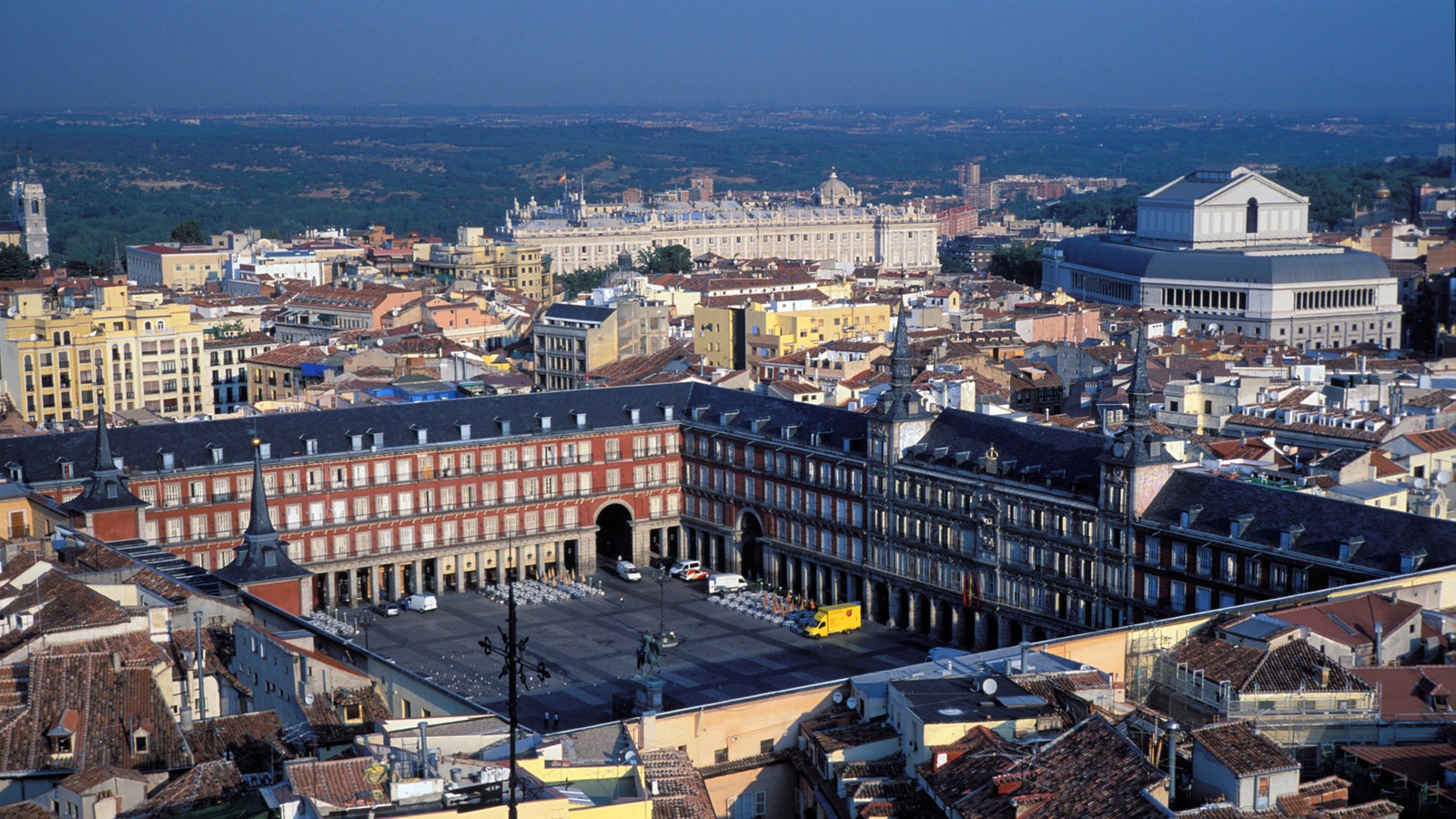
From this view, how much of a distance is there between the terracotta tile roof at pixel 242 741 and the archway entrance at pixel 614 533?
51688mm

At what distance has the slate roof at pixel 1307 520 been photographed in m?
63.8

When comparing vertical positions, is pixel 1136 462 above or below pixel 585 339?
above

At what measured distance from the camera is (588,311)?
132500 mm

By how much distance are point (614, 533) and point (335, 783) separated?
6748 centimetres

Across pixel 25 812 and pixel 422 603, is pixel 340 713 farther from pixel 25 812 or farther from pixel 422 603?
pixel 422 603

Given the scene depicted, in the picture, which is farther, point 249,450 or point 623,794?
point 249,450

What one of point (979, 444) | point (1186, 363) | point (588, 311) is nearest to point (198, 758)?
point (979, 444)

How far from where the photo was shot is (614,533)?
10269cm

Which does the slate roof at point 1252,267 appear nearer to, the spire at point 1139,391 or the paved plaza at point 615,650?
the paved plaza at point 615,650

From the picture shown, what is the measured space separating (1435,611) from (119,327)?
91539 millimetres

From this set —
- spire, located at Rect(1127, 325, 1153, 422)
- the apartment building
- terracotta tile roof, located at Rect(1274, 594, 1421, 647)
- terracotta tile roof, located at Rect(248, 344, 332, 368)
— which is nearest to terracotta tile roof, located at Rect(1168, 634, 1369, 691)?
terracotta tile roof, located at Rect(1274, 594, 1421, 647)

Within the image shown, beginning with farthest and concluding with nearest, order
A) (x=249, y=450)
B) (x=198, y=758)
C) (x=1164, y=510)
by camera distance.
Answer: (x=249, y=450)
(x=1164, y=510)
(x=198, y=758)

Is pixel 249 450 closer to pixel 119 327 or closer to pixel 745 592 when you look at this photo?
pixel 745 592

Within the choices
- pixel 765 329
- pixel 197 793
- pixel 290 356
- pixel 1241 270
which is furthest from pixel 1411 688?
pixel 1241 270
